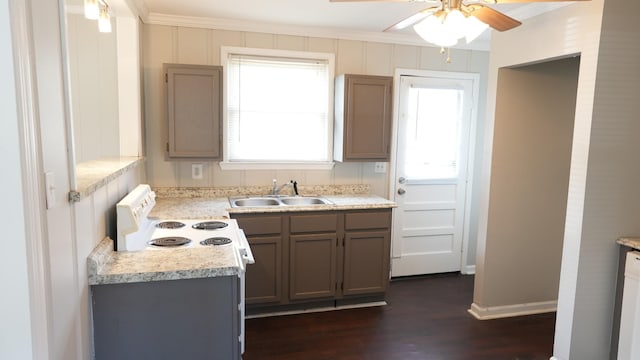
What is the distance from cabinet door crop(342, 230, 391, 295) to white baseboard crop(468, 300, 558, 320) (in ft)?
2.53

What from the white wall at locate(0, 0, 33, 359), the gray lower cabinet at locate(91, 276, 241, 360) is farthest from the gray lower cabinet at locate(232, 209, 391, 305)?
the white wall at locate(0, 0, 33, 359)

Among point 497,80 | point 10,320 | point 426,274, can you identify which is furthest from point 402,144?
point 10,320

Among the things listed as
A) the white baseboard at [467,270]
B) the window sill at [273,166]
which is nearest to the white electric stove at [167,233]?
the window sill at [273,166]

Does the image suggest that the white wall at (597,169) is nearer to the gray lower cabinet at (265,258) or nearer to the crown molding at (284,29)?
the crown molding at (284,29)

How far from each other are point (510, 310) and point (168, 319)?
284 cm

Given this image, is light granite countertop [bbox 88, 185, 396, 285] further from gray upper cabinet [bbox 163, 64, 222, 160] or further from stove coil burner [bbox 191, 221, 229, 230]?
gray upper cabinet [bbox 163, 64, 222, 160]

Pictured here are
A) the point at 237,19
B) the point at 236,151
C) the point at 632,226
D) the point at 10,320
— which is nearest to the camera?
the point at 10,320

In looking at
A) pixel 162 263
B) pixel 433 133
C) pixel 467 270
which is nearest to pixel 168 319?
pixel 162 263

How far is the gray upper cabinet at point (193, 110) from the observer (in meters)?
3.20

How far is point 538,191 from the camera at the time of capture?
3391 mm

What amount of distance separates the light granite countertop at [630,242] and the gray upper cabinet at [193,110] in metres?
2.88

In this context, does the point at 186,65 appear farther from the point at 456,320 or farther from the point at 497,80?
the point at 456,320

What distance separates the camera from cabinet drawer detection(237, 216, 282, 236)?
10.3ft

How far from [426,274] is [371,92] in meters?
2.04
